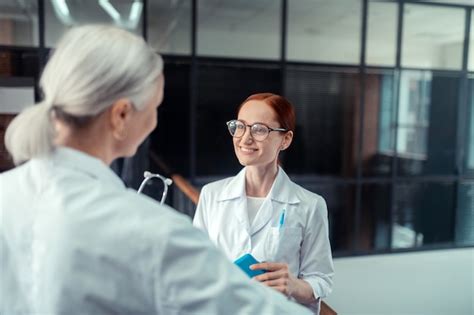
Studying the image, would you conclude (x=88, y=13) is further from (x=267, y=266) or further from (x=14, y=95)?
(x=267, y=266)

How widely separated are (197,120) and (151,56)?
3868mm

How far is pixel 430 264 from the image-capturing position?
4758mm

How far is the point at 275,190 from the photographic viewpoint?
1.39 meters

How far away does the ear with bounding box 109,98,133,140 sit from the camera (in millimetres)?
683

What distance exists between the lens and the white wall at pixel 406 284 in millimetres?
4230

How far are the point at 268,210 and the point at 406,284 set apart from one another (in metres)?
3.75

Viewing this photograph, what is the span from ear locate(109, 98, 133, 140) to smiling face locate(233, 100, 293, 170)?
0.69 metres

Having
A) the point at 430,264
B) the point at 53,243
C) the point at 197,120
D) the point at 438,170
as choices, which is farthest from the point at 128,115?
the point at 438,170

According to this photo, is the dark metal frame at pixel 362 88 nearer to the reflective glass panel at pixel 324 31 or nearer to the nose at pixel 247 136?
the reflective glass panel at pixel 324 31

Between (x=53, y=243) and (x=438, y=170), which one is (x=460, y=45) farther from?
(x=53, y=243)

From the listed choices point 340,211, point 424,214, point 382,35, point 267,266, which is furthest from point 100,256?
point 424,214

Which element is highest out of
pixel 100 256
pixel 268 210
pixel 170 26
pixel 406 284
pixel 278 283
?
pixel 170 26

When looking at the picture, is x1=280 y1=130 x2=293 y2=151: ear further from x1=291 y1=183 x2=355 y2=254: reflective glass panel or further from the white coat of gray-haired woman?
x1=291 y1=183 x2=355 y2=254: reflective glass panel

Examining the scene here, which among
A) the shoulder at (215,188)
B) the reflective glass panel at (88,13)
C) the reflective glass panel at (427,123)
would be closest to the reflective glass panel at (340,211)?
the reflective glass panel at (427,123)
